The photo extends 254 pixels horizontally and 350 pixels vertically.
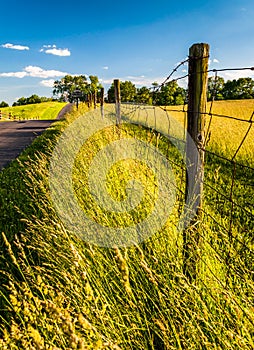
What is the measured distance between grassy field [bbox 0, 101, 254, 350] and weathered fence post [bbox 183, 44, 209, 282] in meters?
0.08

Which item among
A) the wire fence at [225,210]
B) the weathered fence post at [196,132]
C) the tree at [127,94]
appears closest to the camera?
the wire fence at [225,210]

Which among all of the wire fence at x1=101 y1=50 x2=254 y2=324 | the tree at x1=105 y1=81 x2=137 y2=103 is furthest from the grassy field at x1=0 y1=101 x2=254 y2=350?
the tree at x1=105 y1=81 x2=137 y2=103

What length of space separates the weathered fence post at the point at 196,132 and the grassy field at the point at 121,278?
0.27ft

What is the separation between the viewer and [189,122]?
8.12 feet

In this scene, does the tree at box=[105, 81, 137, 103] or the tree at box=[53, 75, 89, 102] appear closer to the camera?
the tree at box=[105, 81, 137, 103]

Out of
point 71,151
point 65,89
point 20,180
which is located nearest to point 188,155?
point 71,151

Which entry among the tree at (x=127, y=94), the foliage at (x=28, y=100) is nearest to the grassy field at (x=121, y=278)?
the tree at (x=127, y=94)

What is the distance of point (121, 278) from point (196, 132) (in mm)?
1138

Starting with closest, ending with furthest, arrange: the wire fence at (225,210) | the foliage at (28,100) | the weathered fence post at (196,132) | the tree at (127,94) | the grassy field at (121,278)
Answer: the grassy field at (121,278), the wire fence at (225,210), the weathered fence post at (196,132), the tree at (127,94), the foliage at (28,100)

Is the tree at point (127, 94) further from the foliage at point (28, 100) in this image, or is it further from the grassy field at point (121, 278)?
the foliage at point (28, 100)

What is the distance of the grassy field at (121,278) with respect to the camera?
1.48m

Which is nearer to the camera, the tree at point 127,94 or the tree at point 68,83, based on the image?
the tree at point 127,94

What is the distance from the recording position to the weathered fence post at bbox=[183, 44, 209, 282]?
234cm

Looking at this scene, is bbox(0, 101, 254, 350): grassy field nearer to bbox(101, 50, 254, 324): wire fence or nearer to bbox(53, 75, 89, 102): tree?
bbox(101, 50, 254, 324): wire fence
